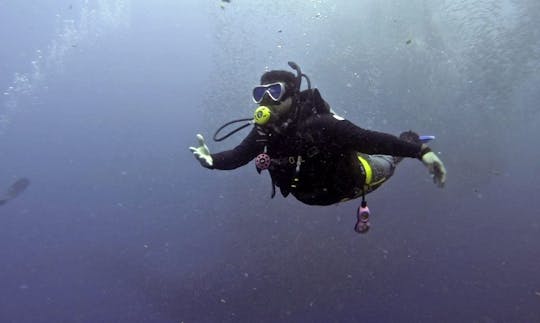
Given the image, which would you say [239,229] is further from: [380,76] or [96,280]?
[380,76]

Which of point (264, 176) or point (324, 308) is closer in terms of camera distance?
point (324, 308)

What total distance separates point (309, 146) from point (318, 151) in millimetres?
106

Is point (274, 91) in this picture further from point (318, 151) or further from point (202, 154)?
point (202, 154)

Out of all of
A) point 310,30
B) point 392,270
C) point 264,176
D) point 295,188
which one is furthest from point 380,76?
point 295,188

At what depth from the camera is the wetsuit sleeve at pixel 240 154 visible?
463cm

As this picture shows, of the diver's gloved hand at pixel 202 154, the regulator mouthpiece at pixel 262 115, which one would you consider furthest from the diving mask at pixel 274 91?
the diver's gloved hand at pixel 202 154

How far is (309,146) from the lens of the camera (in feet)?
13.5

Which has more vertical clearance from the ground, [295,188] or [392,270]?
[295,188]

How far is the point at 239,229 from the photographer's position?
19609 mm

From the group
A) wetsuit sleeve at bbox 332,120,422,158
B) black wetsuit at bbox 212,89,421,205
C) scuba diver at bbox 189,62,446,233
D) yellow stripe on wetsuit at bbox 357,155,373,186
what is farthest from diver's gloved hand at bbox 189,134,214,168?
yellow stripe on wetsuit at bbox 357,155,373,186

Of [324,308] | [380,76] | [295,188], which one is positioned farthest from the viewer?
[380,76]

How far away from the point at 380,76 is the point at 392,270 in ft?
32.0

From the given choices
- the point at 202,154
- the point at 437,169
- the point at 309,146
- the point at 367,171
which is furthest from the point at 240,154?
the point at 437,169

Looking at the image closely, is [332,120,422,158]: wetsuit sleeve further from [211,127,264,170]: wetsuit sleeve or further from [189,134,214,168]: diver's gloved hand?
[189,134,214,168]: diver's gloved hand
